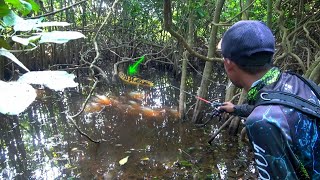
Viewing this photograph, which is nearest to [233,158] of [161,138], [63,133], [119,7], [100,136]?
[161,138]

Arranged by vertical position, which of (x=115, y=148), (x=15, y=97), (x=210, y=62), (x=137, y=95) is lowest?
(x=137, y=95)

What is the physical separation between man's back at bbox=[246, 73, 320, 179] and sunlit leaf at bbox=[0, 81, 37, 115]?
743 millimetres

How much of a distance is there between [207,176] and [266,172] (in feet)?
10.4

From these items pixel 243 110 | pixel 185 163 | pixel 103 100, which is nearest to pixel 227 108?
pixel 243 110

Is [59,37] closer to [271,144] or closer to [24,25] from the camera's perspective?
[24,25]

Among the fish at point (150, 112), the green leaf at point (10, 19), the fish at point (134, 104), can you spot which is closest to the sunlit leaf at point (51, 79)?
the green leaf at point (10, 19)

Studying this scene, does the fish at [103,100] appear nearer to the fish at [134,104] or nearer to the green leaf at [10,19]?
the fish at [134,104]

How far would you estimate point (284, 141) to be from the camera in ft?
3.26

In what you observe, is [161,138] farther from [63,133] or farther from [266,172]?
[266,172]

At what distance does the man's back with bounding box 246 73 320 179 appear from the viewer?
992mm

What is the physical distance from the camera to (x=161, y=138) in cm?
546

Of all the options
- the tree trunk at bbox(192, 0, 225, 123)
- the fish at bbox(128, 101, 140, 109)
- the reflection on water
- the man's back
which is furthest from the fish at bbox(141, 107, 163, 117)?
the man's back

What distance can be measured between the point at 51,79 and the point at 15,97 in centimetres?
7

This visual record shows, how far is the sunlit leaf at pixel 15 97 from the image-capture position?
0.38 m
